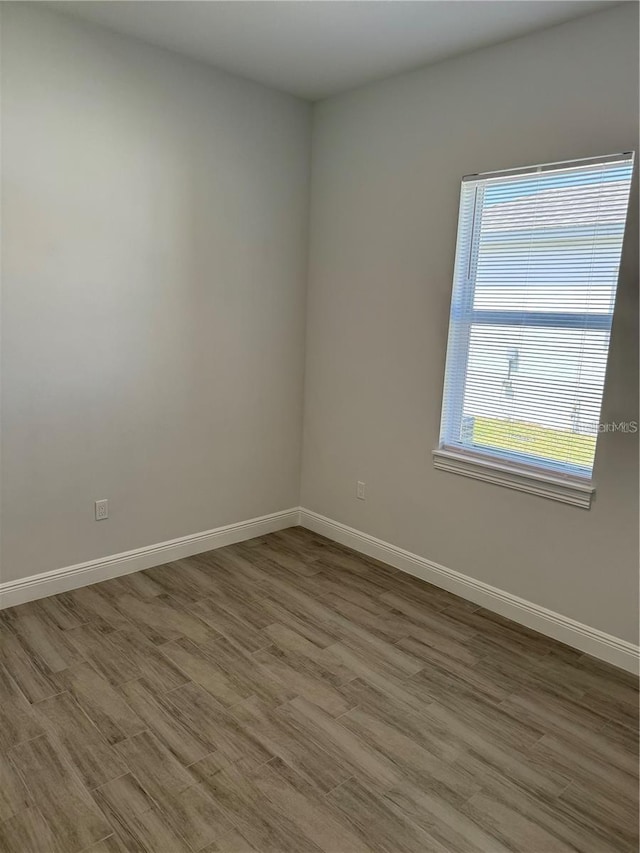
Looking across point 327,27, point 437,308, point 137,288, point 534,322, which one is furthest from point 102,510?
point 327,27

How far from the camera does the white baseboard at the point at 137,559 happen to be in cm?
303

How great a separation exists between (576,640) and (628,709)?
44 cm

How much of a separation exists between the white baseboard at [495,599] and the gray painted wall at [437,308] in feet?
0.16

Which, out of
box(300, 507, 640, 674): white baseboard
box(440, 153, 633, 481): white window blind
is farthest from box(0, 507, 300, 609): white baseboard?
box(440, 153, 633, 481): white window blind

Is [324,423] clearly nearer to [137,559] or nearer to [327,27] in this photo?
[137,559]

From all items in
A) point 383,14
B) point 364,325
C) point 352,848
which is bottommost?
point 352,848

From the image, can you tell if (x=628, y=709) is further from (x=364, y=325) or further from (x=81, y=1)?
(x=81, y=1)

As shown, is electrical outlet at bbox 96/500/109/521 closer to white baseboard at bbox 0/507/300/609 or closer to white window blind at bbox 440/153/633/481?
white baseboard at bbox 0/507/300/609

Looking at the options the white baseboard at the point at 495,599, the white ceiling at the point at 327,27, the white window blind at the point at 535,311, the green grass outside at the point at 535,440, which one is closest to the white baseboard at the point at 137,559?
the white baseboard at the point at 495,599

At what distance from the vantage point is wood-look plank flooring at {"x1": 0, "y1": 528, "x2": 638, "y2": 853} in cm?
182

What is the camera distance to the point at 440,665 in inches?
105

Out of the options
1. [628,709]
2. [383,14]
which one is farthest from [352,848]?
[383,14]

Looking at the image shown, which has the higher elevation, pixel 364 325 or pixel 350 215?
pixel 350 215

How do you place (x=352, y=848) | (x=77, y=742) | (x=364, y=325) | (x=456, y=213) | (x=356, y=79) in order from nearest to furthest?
(x=352, y=848)
(x=77, y=742)
(x=456, y=213)
(x=356, y=79)
(x=364, y=325)
